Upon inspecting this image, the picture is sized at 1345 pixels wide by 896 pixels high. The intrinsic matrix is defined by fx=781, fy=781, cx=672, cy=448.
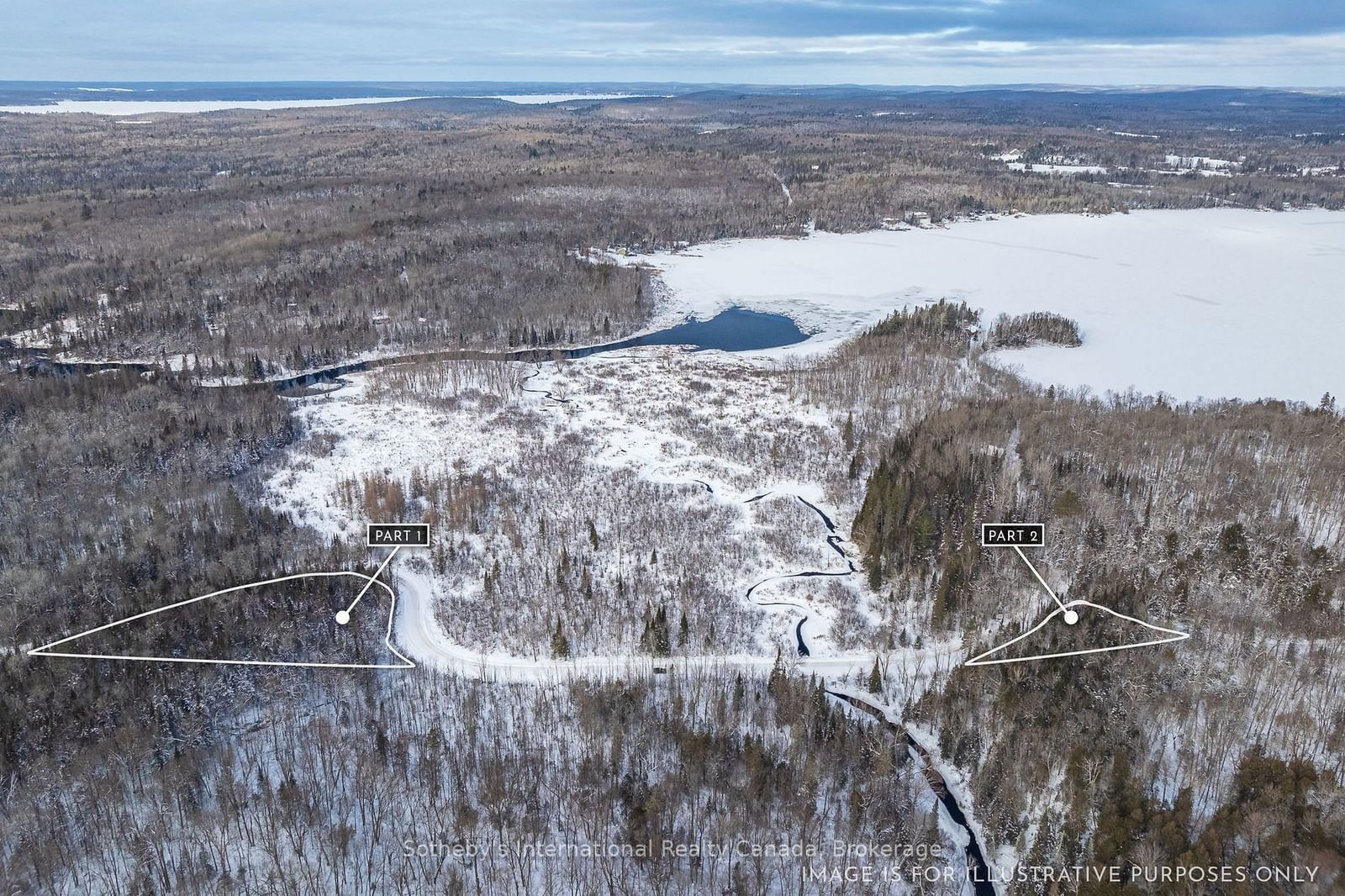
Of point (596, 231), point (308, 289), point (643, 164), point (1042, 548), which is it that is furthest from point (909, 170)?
point (1042, 548)

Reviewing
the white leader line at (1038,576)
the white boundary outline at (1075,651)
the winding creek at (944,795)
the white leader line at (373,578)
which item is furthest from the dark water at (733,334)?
the winding creek at (944,795)

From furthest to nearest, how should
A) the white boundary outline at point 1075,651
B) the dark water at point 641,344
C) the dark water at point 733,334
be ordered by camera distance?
the dark water at point 733,334 < the dark water at point 641,344 < the white boundary outline at point 1075,651

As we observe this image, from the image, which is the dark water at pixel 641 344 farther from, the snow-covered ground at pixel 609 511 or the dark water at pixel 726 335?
the snow-covered ground at pixel 609 511

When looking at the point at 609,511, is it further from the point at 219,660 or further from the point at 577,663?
the point at 219,660

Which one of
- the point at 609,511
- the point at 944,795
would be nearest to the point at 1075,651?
the point at 944,795

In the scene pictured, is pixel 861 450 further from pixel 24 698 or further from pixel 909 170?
pixel 909 170

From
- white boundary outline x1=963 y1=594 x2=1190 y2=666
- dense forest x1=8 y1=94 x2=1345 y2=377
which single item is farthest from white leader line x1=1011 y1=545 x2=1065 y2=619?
dense forest x1=8 y1=94 x2=1345 y2=377
